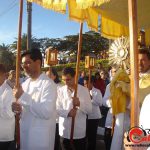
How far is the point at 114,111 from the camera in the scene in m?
4.65

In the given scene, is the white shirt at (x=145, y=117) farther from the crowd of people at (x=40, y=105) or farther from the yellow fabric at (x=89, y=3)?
the crowd of people at (x=40, y=105)

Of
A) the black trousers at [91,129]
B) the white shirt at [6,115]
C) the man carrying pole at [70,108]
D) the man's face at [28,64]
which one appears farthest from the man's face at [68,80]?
the black trousers at [91,129]

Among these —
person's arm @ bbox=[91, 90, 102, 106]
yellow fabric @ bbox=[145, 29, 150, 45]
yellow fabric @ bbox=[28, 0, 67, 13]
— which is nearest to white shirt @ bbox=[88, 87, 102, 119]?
person's arm @ bbox=[91, 90, 102, 106]

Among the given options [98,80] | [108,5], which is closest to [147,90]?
[108,5]

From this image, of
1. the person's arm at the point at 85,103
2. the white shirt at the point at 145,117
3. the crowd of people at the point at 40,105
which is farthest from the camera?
the person's arm at the point at 85,103

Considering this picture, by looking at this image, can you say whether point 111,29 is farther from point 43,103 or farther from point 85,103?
point 43,103

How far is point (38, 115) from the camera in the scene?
4.17 m

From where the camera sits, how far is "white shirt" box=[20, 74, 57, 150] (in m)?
4.18

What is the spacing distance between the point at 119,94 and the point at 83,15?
1268 millimetres

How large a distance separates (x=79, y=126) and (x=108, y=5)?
1.96 m

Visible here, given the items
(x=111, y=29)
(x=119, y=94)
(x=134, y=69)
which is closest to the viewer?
(x=134, y=69)

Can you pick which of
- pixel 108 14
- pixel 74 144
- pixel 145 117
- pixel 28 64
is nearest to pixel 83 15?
pixel 108 14

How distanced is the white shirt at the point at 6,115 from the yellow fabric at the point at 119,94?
140cm

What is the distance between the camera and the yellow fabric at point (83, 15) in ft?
15.1
